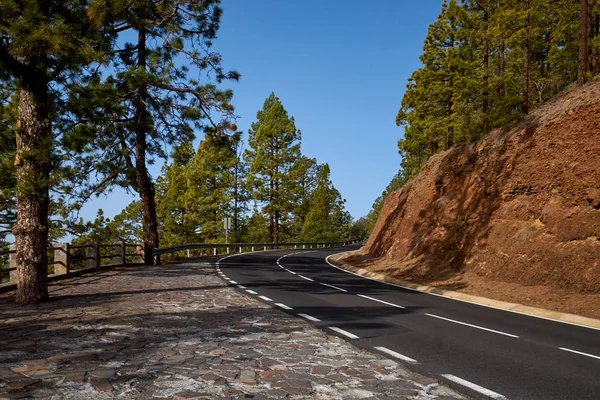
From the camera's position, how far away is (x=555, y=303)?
12680 mm

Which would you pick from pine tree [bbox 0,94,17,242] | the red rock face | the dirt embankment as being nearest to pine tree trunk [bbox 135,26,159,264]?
pine tree [bbox 0,94,17,242]

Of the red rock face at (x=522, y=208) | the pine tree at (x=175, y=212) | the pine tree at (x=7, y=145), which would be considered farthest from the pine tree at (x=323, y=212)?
the pine tree at (x=7, y=145)

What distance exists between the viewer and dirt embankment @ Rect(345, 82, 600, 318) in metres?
14.2

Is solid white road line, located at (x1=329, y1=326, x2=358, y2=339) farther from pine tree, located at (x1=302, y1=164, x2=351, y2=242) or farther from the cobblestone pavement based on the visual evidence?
pine tree, located at (x1=302, y1=164, x2=351, y2=242)

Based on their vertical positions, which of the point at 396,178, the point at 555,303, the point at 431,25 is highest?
the point at 431,25

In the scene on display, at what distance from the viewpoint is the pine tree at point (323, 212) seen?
61.1 meters

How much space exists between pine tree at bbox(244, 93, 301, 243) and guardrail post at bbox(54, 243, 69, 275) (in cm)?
3755

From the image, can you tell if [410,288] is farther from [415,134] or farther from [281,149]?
[281,149]

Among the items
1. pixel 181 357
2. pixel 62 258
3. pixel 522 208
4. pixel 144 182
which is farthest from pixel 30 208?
pixel 522 208

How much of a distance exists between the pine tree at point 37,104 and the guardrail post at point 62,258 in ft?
17.3

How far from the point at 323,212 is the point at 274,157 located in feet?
62.0

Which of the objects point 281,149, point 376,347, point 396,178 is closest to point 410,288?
Result: point 376,347

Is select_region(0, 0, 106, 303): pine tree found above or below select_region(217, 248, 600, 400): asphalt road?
above

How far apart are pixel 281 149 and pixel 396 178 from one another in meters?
24.3
